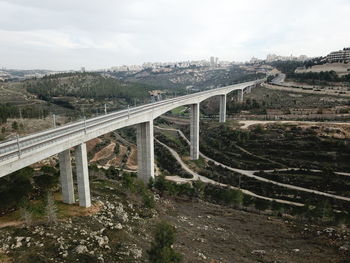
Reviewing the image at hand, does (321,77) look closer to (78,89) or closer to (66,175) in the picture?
(66,175)

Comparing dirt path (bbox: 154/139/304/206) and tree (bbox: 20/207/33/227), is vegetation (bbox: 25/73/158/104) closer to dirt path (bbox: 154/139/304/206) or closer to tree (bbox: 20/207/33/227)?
dirt path (bbox: 154/139/304/206)

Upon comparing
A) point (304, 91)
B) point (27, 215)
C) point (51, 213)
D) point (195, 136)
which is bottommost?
point (195, 136)

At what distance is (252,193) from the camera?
179ft

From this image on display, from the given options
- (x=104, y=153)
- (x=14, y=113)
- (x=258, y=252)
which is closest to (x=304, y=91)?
(x=104, y=153)

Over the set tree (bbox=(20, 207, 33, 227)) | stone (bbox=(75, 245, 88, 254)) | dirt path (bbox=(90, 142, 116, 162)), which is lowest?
dirt path (bbox=(90, 142, 116, 162))

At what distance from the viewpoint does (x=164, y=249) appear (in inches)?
796

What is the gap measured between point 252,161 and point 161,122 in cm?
6354

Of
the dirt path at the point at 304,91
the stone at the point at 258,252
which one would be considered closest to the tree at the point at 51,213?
the stone at the point at 258,252

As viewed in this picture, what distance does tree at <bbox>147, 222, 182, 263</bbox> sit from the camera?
20.0 m

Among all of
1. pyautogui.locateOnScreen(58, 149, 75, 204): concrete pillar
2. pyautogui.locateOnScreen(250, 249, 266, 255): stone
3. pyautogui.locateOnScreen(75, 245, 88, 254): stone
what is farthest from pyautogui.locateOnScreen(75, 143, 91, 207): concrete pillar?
pyautogui.locateOnScreen(250, 249, 266, 255): stone

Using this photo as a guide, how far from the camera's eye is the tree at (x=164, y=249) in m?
20.0

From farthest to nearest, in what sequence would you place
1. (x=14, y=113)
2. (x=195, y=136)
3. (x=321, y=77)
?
(x=321, y=77), (x=14, y=113), (x=195, y=136)

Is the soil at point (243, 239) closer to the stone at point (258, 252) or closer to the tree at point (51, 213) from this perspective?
the stone at point (258, 252)

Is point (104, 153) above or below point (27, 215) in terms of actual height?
below
